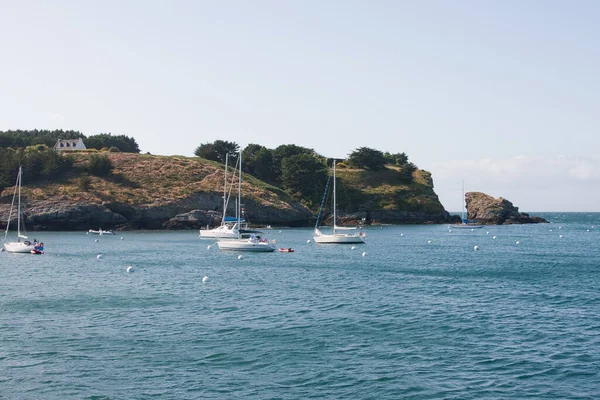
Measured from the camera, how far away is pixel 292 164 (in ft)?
525

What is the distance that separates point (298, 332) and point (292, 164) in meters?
131

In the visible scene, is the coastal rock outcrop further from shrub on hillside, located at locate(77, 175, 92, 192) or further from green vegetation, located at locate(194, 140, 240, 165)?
shrub on hillside, located at locate(77, 175, 92, 192)

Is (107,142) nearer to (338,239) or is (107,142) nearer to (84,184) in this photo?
(84,184)

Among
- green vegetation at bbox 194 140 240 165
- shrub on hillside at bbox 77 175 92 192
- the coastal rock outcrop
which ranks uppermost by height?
green vegetation at bbox 194 140 240 165

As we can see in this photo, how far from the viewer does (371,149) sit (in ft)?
588

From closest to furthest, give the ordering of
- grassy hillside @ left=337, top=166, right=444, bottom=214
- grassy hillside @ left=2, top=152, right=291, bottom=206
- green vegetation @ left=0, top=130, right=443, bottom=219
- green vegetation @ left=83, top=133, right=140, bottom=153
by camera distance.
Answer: grassy hillside @ left=2, top=152, right=291, bottom=206
green vegetation @ left=0, top=130, right=443, bottom=219
grassy hillside @ left=337, top=166, right=444, bottom=214
green vegetation @ left=83, top=133, right=140, bottom=153

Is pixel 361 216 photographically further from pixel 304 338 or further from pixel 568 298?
pixel 304 338

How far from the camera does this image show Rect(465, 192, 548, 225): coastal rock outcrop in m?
167

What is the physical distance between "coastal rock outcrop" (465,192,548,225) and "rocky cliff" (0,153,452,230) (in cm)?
885

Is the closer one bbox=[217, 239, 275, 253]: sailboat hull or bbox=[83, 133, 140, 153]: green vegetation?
bbox=[217, 239, 275, 253]: sailboat hull

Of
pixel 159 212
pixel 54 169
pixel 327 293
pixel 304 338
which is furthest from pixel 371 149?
pixel 304 338

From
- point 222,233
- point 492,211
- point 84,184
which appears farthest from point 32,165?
point 492,211

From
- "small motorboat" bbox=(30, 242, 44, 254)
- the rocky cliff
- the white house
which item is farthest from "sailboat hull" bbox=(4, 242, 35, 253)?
the white house

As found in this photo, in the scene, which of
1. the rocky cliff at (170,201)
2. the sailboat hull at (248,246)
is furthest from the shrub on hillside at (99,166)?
the sailboat hull at (248,246)
